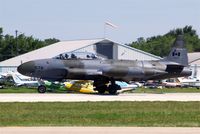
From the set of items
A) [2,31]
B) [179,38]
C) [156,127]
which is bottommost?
[156,127]

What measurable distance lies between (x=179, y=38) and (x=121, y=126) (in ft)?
91.9

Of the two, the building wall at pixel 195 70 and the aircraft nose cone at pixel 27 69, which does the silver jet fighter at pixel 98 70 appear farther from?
the building wall at pixel 195 70

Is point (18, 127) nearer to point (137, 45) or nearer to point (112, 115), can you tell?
point (112, 115)

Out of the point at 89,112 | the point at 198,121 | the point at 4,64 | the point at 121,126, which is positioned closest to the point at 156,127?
the point at 121,126

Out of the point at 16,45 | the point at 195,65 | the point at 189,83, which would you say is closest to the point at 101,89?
the point at 189,83

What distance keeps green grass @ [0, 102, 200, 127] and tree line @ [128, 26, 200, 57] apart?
112 m

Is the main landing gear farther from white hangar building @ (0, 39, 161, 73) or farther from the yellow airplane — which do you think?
white hangar building @ (0, 39, 161, 73)

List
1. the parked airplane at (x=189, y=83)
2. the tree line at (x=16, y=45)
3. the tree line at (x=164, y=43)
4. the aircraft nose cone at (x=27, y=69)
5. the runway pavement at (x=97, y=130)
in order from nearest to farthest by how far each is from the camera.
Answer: the runway pavement at (x=97, y=130) → the aircraft nose cone at (x=27, y=69) → the parked airplane at (x=189, y=83) → the tree line at (x=16, y=45) → the tree line at (x=164, y=43)

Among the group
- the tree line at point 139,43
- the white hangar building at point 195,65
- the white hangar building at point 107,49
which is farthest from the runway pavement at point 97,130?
the tree line at point 139,43

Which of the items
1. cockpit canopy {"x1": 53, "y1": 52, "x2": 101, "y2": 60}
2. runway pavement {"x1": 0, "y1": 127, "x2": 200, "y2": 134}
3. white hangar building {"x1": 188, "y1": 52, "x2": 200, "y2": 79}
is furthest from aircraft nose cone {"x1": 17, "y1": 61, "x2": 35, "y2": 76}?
white hangar building {"x1": 188, "y1": 52, "x2": 200, "y2": 79}

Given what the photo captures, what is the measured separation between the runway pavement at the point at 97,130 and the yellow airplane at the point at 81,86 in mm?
24300

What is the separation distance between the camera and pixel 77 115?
1958 centimetres

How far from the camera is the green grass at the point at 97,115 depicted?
16.9 m

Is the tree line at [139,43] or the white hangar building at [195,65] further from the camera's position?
the tree line at [139,43]
